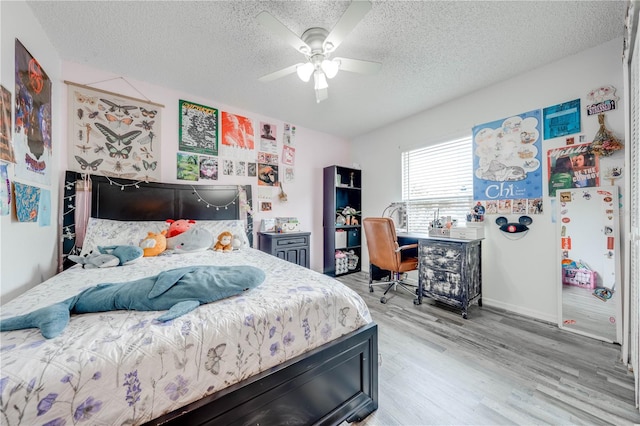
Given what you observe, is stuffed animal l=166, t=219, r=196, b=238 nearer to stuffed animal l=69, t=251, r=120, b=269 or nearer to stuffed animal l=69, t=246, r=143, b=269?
stuffed animal l=69, t=246, r=143, b=269

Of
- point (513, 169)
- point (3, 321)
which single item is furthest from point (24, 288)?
point (513, 169)

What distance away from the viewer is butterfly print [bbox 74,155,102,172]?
7.47 feet

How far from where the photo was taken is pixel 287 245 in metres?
3.23

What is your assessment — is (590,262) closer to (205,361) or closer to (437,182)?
(437,182)

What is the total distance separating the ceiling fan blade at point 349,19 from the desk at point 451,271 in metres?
2.16

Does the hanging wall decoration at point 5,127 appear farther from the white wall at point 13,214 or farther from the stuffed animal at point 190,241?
the stuffed animal at point 190,241

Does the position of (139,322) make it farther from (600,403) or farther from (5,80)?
(600,403)

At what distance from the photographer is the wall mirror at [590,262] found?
73.2 inches

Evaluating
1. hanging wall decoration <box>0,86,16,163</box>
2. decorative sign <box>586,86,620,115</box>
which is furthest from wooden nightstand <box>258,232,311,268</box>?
decorative sign <box>586,86,620,115</box>

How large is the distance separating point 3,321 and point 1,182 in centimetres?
100

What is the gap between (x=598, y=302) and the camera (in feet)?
6.30

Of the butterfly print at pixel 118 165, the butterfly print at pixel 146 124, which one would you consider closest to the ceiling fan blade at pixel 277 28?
the butterfly print at pixel 146 124

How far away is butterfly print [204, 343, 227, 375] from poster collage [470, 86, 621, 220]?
2.86 meters

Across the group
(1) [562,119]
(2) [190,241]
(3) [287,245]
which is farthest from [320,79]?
(1) [562,119]
